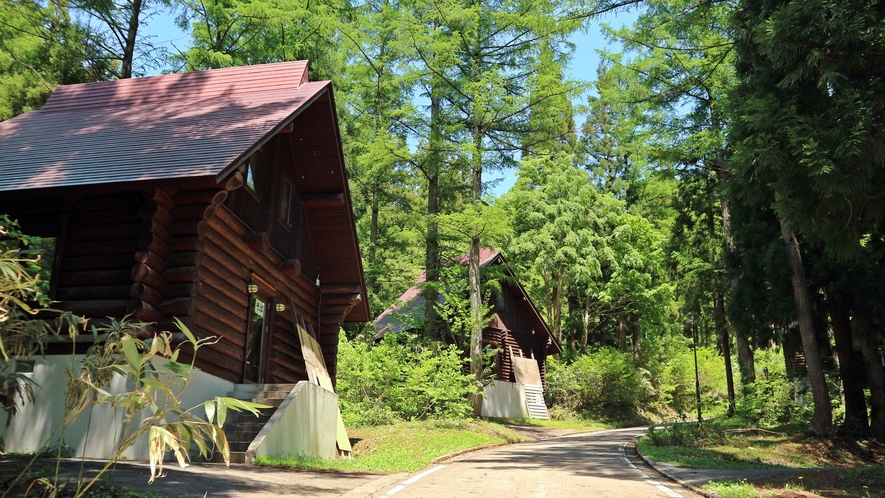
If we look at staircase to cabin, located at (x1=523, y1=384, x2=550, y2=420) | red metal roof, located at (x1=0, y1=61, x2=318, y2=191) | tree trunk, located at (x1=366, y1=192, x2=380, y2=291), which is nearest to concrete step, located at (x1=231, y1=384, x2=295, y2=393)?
red metal roof, located at (x1=0, y1=61, x2=318, y2=191)

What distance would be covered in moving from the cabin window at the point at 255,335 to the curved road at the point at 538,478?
454cm

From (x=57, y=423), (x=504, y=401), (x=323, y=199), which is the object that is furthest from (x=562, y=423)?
(x=57, y=423)

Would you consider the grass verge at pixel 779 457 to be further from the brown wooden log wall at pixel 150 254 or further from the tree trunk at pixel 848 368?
the brown wooden log wall at pixel 150 254

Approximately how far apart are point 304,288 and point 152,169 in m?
7.52

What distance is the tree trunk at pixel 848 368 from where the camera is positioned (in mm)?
17297

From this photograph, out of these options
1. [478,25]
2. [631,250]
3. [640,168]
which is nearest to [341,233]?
[478,25]

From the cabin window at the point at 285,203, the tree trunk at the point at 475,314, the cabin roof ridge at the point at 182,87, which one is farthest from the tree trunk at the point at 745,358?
the cabin roof ridge at the point at 182,87

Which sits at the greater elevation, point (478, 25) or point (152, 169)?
point (478, 25)

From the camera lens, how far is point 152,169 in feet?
33.6

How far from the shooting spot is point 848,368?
17469 millimetres

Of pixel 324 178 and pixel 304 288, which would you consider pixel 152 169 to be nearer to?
pixel 324 178

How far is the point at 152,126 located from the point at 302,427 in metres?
6.33

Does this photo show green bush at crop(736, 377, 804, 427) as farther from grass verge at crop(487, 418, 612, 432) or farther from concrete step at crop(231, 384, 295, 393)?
concrete step at crop(231, 384, 295, 393)

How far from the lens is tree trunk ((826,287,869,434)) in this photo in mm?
17297
